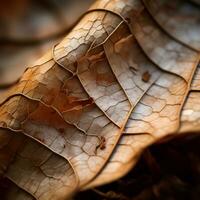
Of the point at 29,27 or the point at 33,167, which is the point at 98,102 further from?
the point at 29,27

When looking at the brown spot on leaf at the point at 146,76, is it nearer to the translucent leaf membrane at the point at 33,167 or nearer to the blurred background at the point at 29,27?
the translucent leaf membrane at the point at 33,167

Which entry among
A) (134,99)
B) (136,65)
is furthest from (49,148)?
(136,65)

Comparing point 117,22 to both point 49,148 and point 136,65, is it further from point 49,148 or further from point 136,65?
point 49,148

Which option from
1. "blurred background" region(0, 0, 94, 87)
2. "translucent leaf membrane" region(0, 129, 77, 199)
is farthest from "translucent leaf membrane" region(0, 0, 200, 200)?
"blurred background" region(0, 0, 94, 87)

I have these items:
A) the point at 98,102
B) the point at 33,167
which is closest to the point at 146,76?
the point at 98,102

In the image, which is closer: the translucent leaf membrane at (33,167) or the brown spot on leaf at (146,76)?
the translucent leaf membrane at (33,167)

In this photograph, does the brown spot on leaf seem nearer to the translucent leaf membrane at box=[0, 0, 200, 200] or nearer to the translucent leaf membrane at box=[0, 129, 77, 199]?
the translucent leaf membrane at box=[0, 0, 200, 200]

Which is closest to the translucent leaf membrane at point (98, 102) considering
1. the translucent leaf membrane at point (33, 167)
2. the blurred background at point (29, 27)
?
the translucent leaf membrane at point (33, 167)
